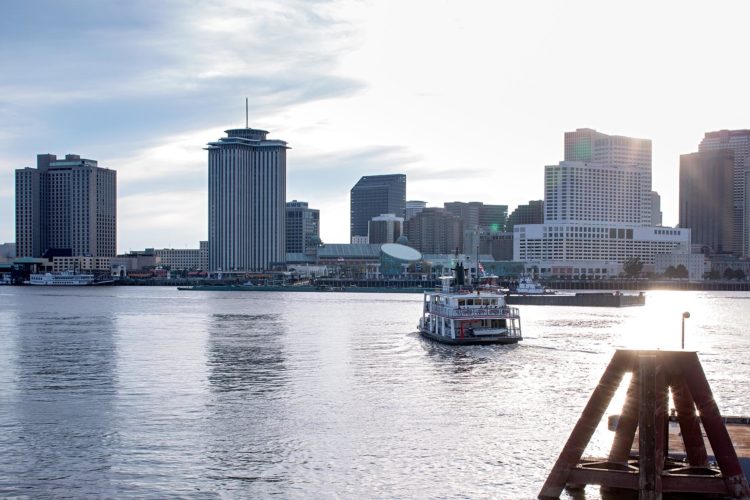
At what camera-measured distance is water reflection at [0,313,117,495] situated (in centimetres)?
3238

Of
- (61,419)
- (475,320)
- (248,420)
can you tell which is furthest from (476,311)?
(61,419)

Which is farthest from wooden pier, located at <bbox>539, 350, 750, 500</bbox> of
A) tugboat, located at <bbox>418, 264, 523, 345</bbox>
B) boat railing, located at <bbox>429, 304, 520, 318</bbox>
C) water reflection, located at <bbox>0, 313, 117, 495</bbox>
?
boat railing, located at <bbox>429, 304, 520, 318</bbox>

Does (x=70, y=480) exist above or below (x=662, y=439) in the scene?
below

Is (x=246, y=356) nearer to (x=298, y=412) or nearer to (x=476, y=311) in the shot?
(x=476, y=311)

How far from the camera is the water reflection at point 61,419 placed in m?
32.4

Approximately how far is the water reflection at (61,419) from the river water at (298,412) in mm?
104

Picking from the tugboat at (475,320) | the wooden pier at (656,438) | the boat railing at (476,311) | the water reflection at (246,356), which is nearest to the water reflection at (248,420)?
the water reflection at (246,356)

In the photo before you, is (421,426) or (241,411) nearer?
(421,426)

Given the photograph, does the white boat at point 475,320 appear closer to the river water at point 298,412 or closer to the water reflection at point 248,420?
the river water at point 298,412

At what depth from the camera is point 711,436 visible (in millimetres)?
25828

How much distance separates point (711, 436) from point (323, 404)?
23.9 metres

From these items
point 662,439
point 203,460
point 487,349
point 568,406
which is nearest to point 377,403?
point 568,406

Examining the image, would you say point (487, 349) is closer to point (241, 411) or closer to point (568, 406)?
point (568, 406)

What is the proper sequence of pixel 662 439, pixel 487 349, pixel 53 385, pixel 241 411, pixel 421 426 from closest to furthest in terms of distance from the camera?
pixel 662 439 → pixel 421 426 → pixel 241 411 → pixel 53 385 → pixel 487 349
